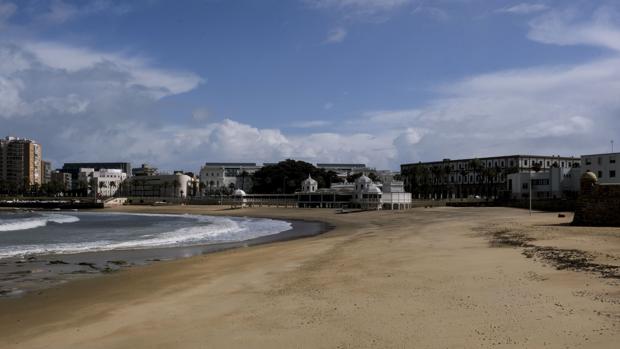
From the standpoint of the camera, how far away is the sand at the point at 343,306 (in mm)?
9359

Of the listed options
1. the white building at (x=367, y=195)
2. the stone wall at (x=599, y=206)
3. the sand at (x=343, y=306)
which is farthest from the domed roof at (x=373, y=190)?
the sand at (x=343, y=306)

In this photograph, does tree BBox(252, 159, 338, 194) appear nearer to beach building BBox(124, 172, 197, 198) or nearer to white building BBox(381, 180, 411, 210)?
beach building BBox(124, 172, 197, 198)

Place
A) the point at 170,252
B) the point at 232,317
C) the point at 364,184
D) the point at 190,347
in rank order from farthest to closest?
the point at 364,184
the point at 170,252
the point at 232,317
the point at 190,347

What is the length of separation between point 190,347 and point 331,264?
11073 millimetres

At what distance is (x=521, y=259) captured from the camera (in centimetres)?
1777

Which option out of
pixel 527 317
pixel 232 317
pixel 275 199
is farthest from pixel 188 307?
pixel 275 199

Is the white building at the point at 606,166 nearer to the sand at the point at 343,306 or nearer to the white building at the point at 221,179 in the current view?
the sand at the point at 343,306

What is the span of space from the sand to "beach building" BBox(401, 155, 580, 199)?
354ft

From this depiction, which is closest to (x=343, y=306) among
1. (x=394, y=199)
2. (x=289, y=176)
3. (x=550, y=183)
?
(x=394, y=199)

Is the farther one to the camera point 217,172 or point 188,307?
point 217,172

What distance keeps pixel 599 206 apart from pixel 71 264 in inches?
1175

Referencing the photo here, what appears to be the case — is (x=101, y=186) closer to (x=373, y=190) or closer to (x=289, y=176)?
(x=289, y=176)

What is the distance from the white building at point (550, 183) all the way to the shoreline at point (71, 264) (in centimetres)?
6573

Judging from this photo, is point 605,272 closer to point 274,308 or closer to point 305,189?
point 274,308
